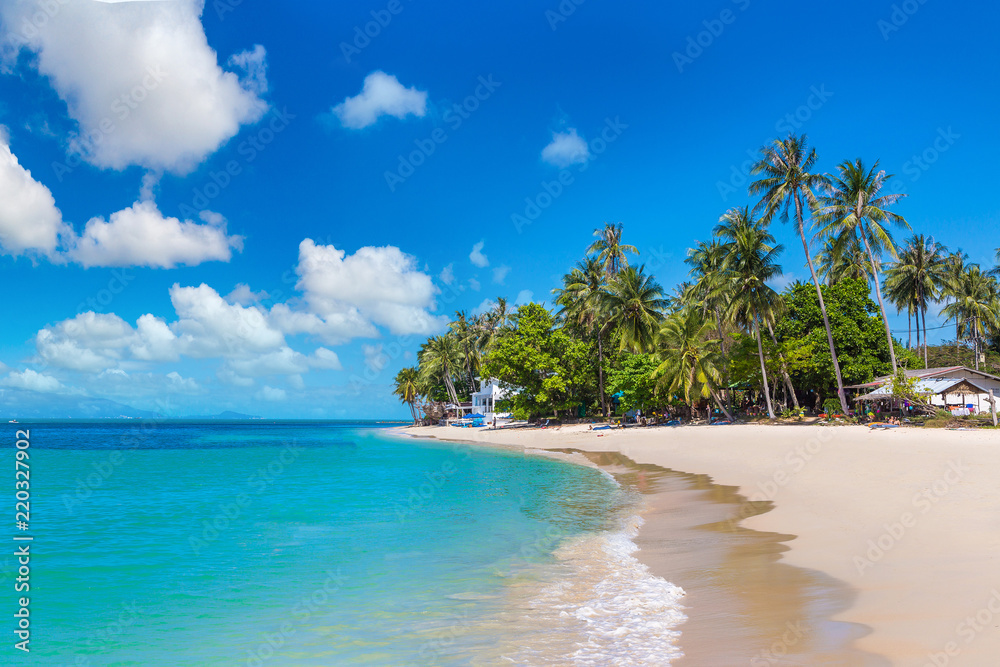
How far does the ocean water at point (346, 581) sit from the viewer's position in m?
5.74

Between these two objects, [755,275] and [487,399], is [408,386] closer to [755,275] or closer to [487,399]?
[487,399]

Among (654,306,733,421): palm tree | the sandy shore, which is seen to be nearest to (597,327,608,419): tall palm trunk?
(654,306,733,421): palm tree

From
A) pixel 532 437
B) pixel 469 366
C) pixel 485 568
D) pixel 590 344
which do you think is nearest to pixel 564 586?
pixel 485 568

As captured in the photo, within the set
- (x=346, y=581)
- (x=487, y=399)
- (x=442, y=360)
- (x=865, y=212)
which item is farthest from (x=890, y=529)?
(x=442, y=360)

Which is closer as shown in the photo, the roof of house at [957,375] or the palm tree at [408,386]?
the roof of house at [957,375]

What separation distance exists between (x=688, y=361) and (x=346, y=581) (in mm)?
31544

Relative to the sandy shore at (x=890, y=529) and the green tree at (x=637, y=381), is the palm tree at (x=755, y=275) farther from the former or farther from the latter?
the sandy shore at (x=890, y=529)

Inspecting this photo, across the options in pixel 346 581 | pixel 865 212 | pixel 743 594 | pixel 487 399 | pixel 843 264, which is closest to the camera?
pixel 743 594

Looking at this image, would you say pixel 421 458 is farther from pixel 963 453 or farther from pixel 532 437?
pixel 963 453

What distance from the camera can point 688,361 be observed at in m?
36.0

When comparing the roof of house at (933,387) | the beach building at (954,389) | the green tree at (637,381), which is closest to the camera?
the roof of house at (933,387)

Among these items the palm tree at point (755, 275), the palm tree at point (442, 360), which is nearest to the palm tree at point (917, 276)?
the palm tree at point (755, 275)

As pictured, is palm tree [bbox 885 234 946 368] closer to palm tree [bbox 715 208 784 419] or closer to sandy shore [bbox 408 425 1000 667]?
palm tree [bbox 715 208 784 419]

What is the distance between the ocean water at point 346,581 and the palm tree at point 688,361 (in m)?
20.4
